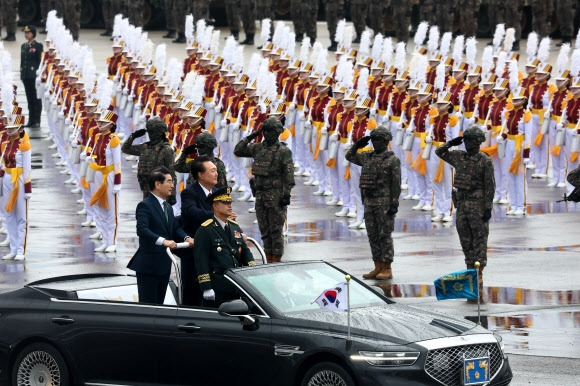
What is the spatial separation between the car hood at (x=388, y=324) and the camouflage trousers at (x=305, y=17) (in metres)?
35.2

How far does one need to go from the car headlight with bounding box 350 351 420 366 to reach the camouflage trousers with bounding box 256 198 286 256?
7.77 m

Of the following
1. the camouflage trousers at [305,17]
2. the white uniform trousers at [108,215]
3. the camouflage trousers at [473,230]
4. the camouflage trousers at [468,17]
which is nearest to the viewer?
the camouflage trousers at [473,230]

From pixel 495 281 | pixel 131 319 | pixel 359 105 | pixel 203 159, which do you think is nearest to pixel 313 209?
pixel 359 105

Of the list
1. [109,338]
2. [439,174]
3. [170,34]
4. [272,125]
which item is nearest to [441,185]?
[439,174]

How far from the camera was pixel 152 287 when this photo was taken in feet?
44.4

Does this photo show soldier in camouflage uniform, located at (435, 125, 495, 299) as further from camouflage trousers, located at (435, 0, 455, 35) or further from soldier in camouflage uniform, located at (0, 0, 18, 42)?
soldier in camouflage uniform, located at (0, 0, 18, 42)

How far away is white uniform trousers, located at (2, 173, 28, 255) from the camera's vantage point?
20656 mm

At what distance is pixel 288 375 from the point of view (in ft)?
37.9

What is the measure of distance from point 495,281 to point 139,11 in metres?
31.4

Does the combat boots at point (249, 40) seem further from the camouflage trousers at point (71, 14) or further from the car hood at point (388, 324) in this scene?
the car hood at point (388, 324)

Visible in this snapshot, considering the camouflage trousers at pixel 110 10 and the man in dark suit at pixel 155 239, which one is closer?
the man in dark suit at pixel 155 239

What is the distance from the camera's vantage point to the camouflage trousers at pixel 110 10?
48.6 m

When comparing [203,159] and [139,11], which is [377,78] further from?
[139,11]

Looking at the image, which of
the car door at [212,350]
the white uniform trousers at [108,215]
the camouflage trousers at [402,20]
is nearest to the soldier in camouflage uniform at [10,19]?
the camouflage trousers at [402,20]
